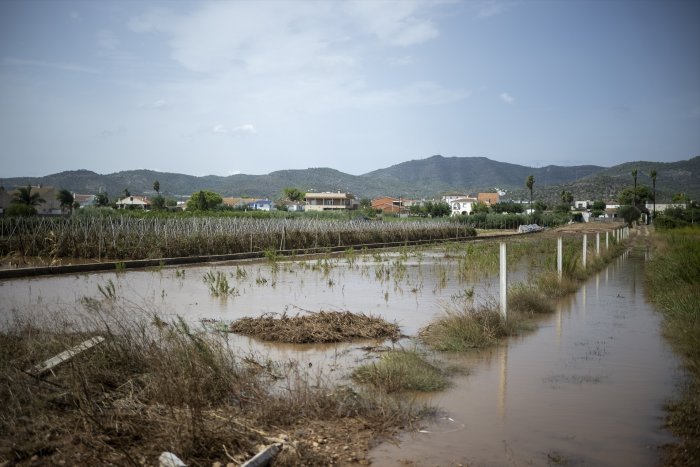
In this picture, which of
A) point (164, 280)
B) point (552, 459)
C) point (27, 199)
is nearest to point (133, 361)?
point (552, 459)

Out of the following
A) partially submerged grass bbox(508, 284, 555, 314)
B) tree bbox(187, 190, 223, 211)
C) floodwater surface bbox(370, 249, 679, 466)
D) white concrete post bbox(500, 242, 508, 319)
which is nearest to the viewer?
floodwater surface bbox(370, 249, 679, 466)

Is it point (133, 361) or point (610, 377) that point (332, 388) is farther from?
point (610, 377)

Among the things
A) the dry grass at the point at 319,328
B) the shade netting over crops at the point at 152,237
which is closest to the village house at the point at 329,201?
the shade netting over crops at the point at 152,237

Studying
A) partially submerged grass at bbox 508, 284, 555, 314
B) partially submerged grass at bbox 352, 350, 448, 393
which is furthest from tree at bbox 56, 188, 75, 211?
partially submerged grass at bbox 352, 350, 448, 393

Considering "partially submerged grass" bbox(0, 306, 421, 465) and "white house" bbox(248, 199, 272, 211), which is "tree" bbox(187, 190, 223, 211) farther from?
"partially submerged grass" bbox(0, 306, 421, 465)

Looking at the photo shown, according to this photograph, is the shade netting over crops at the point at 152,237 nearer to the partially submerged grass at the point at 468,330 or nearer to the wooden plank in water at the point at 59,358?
the partially submerged grass at the point at 468,330

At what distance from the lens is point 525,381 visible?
25.3 feet

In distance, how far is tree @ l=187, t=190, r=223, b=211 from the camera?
132 metres

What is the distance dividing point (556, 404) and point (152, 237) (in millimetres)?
21597

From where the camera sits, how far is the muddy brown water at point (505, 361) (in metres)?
5.50

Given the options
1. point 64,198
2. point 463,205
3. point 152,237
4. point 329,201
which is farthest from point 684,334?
point 463,205

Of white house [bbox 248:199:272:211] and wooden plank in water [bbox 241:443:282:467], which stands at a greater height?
white house [bbox 248:199:272:211]

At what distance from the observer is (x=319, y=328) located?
995 centimetres

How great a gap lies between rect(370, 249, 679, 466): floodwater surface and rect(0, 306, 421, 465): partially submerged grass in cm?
56
